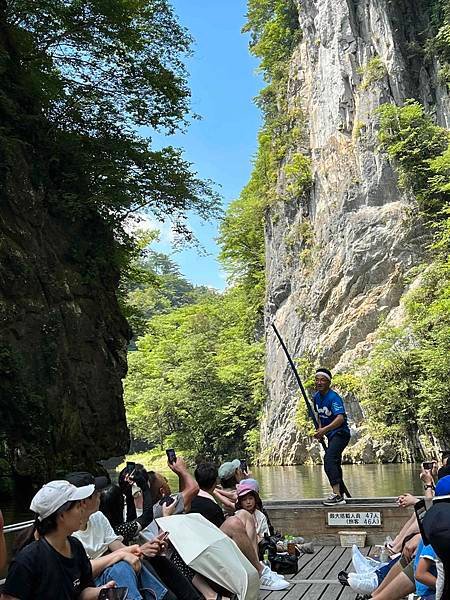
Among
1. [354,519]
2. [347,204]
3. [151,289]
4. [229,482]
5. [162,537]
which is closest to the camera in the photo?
[162,537]

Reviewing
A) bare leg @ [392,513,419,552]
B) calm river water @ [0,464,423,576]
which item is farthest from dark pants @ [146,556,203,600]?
calm river water @ [0,464,423,576]

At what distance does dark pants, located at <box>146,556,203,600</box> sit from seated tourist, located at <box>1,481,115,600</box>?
1.59 feet

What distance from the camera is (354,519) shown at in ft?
22.0

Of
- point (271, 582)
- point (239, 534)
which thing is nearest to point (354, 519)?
point (271, 582)

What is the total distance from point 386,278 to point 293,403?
303 inches

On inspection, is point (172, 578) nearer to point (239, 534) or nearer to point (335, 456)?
point (239, 534)

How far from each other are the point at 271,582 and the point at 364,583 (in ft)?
2.79

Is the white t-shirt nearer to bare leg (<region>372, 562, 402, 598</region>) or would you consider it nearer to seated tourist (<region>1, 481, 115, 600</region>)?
seated tourist (<region>1, 481, 115, 600</region>)

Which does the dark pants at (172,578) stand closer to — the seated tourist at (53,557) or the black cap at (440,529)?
the seated tourist at (53,557)

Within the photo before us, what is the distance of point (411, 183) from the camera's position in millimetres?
28125

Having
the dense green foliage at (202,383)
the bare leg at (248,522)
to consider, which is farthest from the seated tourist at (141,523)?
the dense green foliage at (202,383)

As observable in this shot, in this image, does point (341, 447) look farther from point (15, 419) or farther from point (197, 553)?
point (15, 419)

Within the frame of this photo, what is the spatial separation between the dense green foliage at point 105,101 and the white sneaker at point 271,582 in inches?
476

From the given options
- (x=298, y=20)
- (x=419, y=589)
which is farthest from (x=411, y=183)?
(x=419, y=589)
